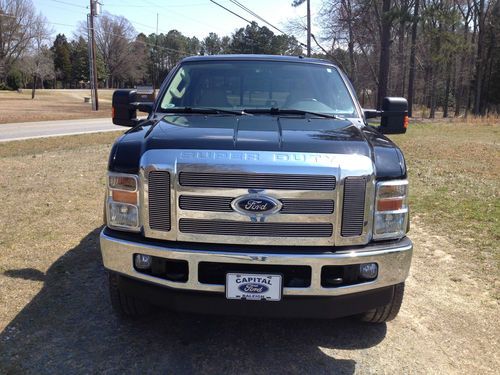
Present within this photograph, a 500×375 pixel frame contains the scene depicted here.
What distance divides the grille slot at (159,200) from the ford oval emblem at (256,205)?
1.27ft

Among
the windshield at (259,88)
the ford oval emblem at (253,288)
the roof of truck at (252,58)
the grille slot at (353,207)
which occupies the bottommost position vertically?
the ford oval emblem at (253,288)

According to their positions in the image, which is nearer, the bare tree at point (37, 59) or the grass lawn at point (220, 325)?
the grass lawn at point (220, 325)

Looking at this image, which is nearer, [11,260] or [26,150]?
[11,260]

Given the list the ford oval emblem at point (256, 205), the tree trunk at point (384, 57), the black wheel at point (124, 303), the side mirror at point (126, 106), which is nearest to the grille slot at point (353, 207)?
the ford oval emblem at point (256, 205)

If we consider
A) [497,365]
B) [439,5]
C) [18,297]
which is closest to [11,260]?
[18,297]

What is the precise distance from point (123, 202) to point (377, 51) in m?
42.6

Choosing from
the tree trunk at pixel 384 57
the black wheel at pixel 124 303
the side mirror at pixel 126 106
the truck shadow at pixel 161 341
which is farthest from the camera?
the tree trunk at pixel 384 57

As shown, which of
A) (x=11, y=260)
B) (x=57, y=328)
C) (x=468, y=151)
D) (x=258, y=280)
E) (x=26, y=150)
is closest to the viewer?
(x=258, y=280)

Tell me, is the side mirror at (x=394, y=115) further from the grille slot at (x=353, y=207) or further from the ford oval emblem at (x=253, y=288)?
the ford oval emblem at (x=253, y=288)

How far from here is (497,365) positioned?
3027 millimetres

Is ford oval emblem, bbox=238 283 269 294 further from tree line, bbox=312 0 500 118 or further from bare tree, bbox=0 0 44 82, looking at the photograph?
bare tree, bbox=0 0 44 82

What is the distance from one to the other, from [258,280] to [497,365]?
168 centimetres

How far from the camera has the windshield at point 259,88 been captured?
4.01 m

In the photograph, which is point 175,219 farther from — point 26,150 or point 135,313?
point 26,150
